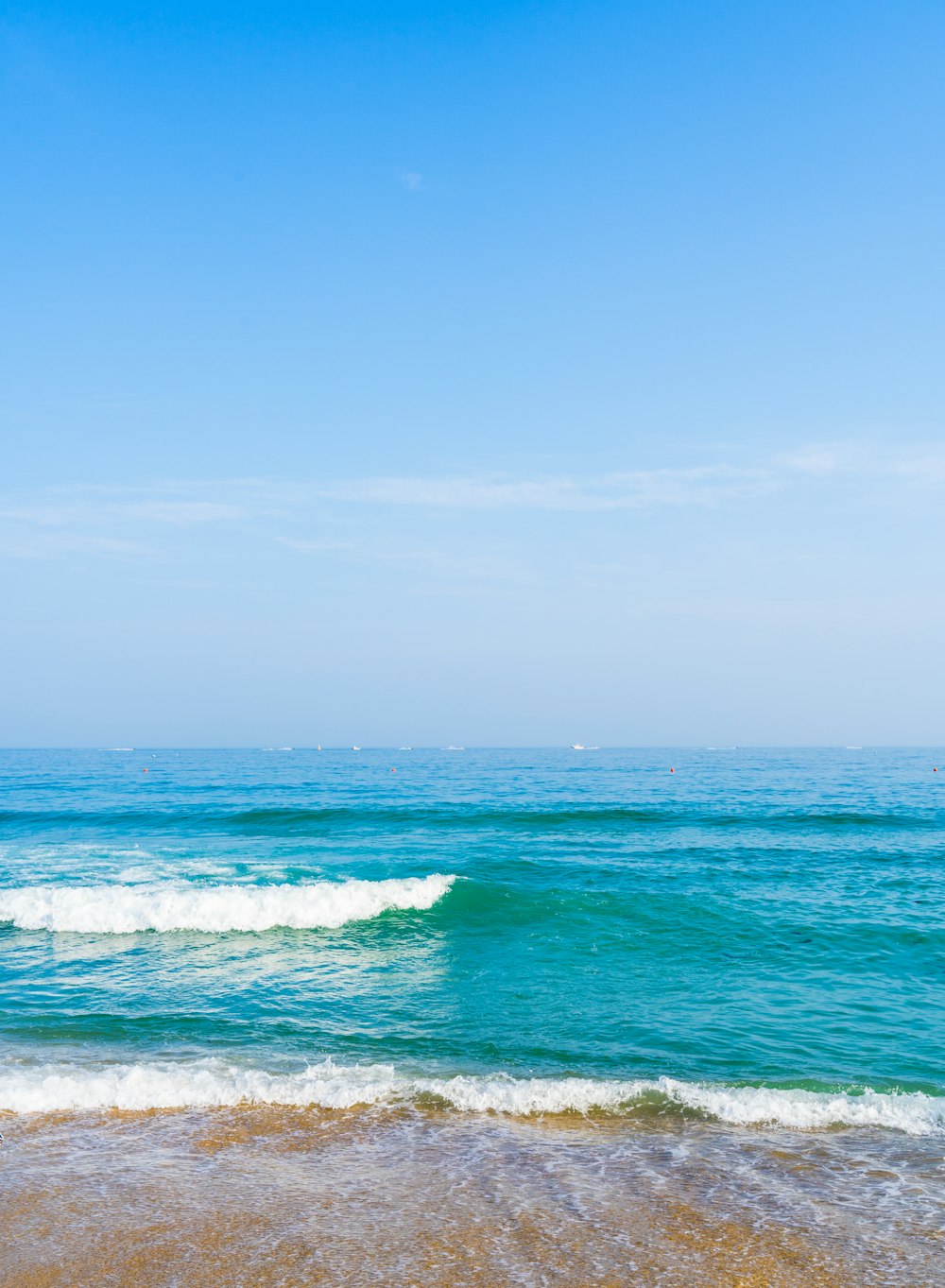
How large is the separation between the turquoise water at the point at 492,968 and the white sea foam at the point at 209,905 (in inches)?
2.4

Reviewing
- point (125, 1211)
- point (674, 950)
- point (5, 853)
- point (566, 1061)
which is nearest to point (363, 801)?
point (5, 853)

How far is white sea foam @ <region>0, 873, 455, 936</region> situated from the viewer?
680 inches

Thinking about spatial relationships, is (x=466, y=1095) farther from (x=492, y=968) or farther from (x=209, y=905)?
(x=209, y=905)

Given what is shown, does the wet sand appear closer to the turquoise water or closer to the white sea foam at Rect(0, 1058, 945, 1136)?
the white sea foam at Rect(0, 1058, 945, 1136)

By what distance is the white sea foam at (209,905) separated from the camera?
1727 cm

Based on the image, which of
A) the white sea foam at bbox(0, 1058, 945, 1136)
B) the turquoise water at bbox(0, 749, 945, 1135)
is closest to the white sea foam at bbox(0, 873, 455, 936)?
the turquoise water at bbox(0, 749, 945, 1135)

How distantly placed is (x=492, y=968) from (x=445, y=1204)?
8375mm

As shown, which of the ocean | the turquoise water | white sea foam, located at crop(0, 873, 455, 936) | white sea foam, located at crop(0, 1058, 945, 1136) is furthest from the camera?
white sea foam, located at crop(0, 873, 455, 936)

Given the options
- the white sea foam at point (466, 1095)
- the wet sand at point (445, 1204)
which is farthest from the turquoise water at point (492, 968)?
the wet sand at point (445, 1204)

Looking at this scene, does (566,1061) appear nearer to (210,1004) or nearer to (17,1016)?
(210,1004)

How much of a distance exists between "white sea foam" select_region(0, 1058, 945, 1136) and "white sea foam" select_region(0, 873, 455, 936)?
843 cm

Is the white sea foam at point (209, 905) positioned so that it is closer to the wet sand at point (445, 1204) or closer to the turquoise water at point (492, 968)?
the turquoise water at point (492, 968)

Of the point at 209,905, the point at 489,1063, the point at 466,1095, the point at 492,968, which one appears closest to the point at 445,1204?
the point at 466,1095

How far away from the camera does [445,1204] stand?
244 inches
